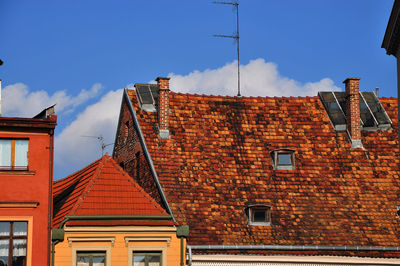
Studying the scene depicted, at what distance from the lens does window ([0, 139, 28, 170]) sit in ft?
106

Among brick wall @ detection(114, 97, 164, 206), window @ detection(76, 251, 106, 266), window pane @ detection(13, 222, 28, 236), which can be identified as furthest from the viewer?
brick wall @ detection(114, 97, 164, 206)

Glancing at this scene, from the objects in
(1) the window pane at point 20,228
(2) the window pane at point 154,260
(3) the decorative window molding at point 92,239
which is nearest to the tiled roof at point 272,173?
(2) the window pane at point 154,260

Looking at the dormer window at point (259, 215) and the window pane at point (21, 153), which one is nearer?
the window pane at point (21, 153)

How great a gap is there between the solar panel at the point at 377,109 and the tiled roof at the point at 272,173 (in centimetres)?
42

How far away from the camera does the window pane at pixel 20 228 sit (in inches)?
1264

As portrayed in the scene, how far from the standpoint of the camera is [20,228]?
32.2 m

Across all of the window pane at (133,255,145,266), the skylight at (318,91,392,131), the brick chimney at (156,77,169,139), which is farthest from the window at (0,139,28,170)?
the skylight at (318,91,392,131)

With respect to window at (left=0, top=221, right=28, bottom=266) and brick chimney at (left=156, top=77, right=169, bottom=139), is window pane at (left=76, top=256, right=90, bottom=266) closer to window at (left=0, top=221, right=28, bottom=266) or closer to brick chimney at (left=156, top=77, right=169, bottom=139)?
window at (left=0, top=221, right=28, bottom=266)

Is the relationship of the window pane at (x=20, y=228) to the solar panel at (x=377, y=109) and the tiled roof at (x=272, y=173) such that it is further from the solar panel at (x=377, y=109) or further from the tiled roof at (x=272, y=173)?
the solar panel at (x=377, y=109)

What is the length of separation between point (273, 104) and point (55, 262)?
15338 millimetres

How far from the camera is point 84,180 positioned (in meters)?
36.3

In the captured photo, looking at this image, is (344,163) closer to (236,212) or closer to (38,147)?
(236,212)

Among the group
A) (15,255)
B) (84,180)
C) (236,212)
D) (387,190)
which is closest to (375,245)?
(387,190)

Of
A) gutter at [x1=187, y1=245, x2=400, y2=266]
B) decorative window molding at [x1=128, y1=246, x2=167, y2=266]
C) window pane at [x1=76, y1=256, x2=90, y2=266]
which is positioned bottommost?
window pane at [x1=76, y1=256, x2=90, y2=266]
